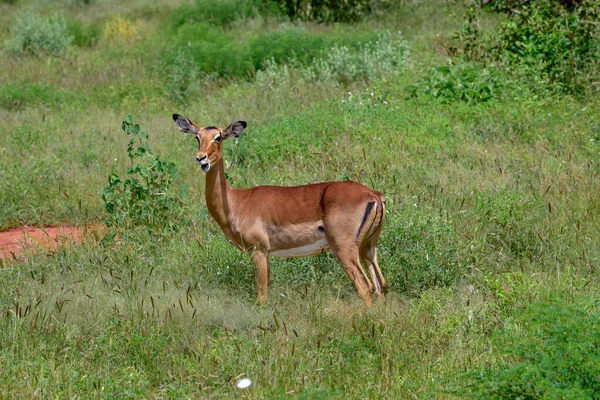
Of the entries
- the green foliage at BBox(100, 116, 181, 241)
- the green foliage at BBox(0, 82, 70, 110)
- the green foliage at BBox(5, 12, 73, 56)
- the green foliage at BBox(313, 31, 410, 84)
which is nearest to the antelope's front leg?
the green foliage at BBox(100, 116, 181, 241)

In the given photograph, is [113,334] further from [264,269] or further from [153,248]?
[153,248]

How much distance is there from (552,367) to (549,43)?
10.5m

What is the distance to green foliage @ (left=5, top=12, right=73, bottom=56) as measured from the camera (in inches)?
787

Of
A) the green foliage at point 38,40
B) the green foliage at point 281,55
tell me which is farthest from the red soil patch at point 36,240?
the green foliage at point 38,40

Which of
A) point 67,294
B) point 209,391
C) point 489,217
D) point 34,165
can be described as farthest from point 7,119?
point 209,391

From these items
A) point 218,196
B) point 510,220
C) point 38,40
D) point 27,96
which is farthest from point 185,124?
point 38,40

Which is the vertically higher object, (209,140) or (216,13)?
(209,140)

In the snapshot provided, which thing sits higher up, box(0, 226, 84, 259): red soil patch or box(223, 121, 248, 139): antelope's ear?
box(223, 121, 248, 139): antelope's ear

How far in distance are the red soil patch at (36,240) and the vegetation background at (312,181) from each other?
0.20 metres

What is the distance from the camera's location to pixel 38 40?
65.7 ft

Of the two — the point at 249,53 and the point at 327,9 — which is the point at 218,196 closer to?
the point at 249,53

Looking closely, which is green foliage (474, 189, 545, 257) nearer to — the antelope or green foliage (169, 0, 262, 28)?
the antelope

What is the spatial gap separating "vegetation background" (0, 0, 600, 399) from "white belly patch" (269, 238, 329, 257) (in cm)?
29

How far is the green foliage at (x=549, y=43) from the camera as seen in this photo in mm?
14125
